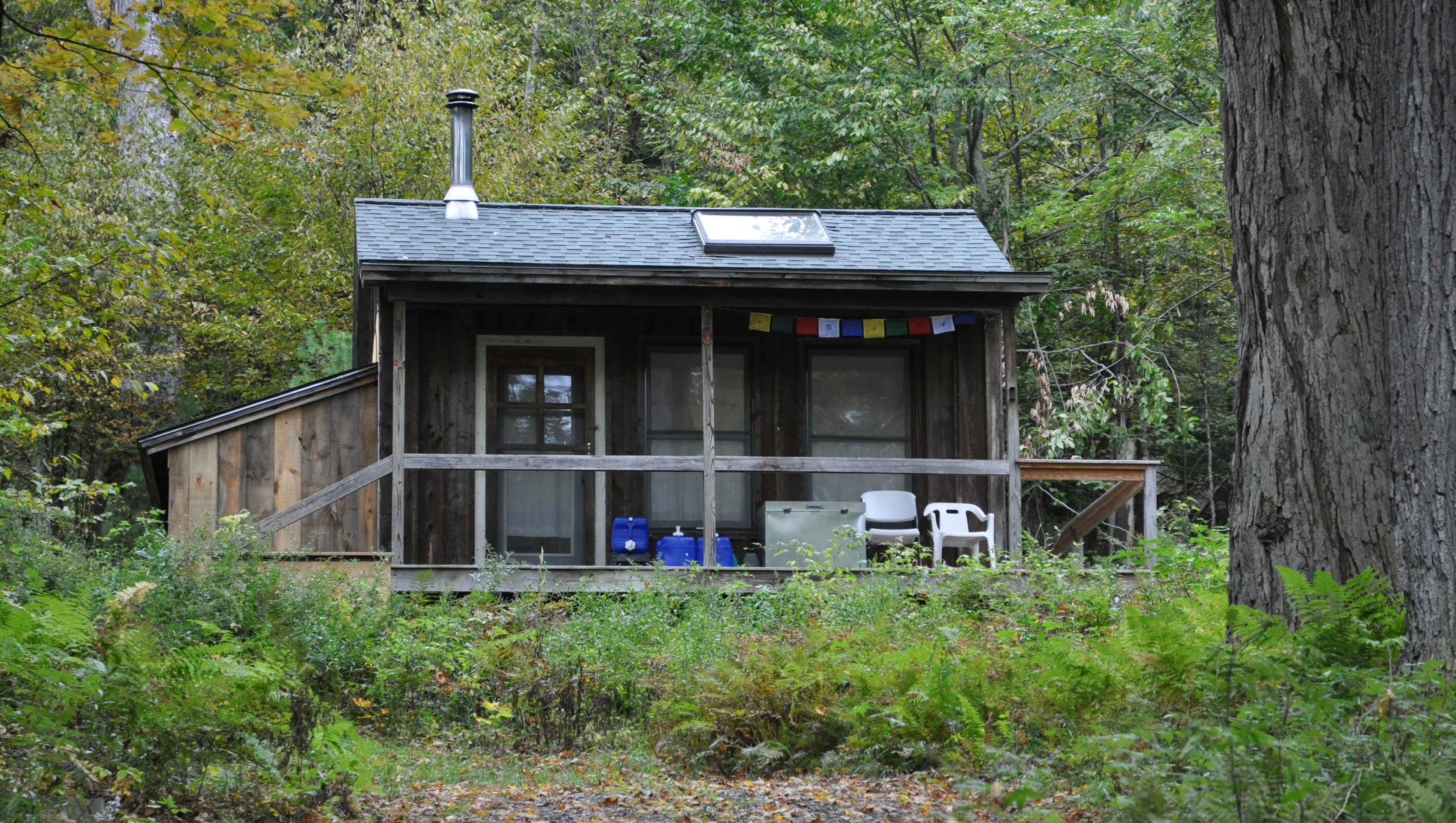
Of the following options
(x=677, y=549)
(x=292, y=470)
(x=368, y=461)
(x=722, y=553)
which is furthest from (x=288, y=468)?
(x=722, y=553)

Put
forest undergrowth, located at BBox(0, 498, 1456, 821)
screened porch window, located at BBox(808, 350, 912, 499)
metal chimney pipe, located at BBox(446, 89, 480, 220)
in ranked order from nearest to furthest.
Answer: forest undergrowth, located at BBox(0, 498, 1456, 821), screened porch window, located at BBox(808, 350, 912, 499), metal chimney pipe, located at BBox(446, 89, 480, 220)

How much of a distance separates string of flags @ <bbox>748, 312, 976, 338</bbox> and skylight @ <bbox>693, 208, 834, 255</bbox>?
64 cm

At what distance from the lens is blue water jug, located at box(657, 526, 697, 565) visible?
11398mm

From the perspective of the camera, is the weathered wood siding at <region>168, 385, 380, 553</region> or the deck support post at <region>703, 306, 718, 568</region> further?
the weathered wood siding at <region>168, 385, 380, 553</region>

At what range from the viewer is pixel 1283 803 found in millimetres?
3240

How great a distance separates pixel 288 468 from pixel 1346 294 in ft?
29.0

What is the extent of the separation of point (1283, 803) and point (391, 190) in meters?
17.5

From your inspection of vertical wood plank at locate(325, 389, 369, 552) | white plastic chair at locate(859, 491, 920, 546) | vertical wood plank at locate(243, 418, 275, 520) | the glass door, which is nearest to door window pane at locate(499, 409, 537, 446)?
the glass door

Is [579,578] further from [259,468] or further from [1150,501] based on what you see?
[1150,501]

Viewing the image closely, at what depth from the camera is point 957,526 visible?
11.7 metres

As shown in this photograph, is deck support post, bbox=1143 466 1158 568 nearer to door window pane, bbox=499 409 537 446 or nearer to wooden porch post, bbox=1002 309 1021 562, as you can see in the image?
wooden porch post, bbox=1002 309 1021 562

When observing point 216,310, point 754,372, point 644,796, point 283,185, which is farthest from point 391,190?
point 644,796

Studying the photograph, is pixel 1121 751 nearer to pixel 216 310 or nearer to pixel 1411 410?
pixel 1411 410

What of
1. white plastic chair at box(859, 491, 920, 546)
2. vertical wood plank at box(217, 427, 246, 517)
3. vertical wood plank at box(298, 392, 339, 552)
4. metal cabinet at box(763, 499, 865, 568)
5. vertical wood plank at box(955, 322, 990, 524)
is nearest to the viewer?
vertical wood plank at box(217, 427, 246, 517)
